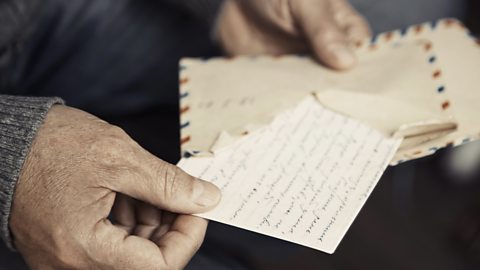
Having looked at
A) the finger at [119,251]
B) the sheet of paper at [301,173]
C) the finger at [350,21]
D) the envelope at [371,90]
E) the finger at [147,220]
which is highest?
the finger at [350,21]

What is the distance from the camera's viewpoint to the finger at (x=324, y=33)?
666mm

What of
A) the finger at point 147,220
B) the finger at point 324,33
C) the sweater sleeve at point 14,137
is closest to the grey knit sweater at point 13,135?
the sweater sleeve at point 14,137

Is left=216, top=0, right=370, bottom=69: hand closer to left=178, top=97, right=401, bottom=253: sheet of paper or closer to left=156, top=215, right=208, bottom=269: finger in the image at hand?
left=178, top=97, right=401, bottom=253: sheet of paper

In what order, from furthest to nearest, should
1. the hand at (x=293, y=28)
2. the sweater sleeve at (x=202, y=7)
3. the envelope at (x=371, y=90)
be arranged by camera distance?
the sweater sleeve at (x=202, y=7) < the hand at (x=293, y=28) < the envelope at (x=371, y=90)

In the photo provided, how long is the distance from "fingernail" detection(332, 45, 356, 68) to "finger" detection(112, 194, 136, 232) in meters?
0.28

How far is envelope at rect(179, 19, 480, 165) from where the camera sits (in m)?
0.57

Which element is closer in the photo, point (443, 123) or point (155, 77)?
point (443, 123)

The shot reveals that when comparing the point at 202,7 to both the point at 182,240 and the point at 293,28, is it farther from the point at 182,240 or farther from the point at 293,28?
the point at 182,240

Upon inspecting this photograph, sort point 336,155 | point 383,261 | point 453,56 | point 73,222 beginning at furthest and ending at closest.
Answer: point 383,261 < point 453,56 < point 336,155 < point 73,222

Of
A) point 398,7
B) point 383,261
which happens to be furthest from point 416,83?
point 383,261

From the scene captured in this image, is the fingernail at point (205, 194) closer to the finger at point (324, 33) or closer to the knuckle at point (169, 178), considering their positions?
the knuckle at point (169, 178)

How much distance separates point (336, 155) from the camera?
552 millimetres

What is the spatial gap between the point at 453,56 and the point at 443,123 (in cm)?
13

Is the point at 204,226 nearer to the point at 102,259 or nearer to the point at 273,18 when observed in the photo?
the point at 102,259
